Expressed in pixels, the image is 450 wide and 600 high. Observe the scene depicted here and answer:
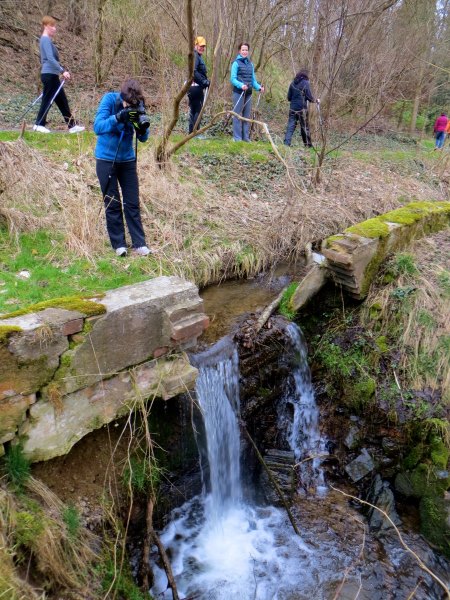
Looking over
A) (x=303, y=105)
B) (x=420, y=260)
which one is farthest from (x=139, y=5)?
(x=420, y=260)

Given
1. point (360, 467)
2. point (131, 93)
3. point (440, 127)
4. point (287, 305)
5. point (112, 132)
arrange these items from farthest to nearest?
point (440, 127)
point (287, 305)
point (360, 467)
point (112, 132)
point (131, 93)

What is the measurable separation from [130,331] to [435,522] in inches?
131

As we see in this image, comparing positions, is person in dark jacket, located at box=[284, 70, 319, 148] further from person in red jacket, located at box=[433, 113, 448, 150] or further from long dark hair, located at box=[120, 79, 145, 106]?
person in red jacket, located at box=[433, 113, 448, 150]

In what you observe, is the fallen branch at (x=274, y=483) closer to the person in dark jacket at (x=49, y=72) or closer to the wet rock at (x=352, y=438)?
the wet rock at (x=352, y=438)

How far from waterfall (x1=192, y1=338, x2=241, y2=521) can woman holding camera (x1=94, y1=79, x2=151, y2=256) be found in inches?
63.6

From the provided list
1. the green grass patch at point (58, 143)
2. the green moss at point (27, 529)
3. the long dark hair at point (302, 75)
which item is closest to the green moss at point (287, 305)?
the green moss at point (27, 529)

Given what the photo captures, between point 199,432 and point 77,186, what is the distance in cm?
366

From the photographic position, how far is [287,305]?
5406 millimetres

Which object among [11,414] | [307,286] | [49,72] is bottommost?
[307,286]

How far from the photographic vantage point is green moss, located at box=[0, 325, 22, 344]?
2.85 m

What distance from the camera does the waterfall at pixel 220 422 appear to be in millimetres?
4371

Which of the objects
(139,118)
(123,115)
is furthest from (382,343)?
(123,115)

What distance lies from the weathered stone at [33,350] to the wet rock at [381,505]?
331cm

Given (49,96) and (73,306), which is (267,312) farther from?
(49,96)
